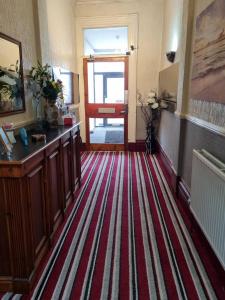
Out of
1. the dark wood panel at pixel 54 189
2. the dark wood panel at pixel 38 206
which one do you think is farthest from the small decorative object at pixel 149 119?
the dark wood panel at pixel 38 206

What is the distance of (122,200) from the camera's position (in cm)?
297

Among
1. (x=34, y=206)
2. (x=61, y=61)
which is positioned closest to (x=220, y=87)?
(x=34, y=206)

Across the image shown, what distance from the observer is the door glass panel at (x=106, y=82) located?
5.04 metres

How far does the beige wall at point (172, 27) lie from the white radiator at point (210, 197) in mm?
1926

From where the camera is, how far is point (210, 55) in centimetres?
203

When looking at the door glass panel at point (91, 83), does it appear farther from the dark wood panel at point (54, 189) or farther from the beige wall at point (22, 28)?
the dark wood panel at point (54, 189)

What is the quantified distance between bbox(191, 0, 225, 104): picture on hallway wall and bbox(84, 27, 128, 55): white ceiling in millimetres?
2890

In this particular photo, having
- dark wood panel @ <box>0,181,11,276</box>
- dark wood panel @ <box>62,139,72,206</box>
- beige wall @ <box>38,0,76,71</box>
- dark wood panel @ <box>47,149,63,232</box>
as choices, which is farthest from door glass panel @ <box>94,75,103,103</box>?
dark wood panel @ <box>0,181,11,276</box>

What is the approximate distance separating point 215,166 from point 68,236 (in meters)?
1.44

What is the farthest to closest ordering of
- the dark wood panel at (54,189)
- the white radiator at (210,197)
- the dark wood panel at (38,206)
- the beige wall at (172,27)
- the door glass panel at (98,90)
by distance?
1. the door glass panel at (98,90)
2. the beige wall at (172,27)
3. the dark wood panel at (54,189)
4. the dark wood panel at (38,206)
5. the white radiator at (210,197)

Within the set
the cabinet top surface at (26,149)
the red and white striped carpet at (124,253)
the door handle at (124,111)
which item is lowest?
the red and white striped carpet at (124,253)

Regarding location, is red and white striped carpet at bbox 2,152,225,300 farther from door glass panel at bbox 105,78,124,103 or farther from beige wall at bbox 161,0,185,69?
door glass panel at bbox 105,78,124,103

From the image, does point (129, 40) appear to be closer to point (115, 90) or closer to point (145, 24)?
point (145, 24)

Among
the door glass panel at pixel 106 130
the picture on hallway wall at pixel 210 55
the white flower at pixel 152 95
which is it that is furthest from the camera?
the door glass panel at pixel 106 130
